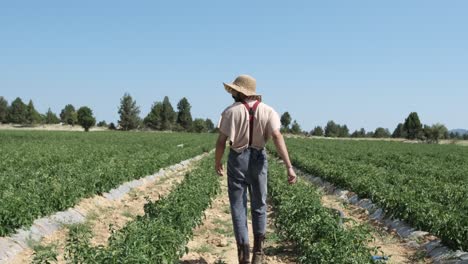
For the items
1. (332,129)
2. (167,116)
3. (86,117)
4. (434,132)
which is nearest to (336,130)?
(332,129)

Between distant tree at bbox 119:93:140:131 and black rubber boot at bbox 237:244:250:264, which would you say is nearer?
black rubber boot at bbox 237:244:250:264

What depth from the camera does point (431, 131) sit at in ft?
315

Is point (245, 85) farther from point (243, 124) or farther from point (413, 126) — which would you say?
point (413, 126)

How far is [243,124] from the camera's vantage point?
19.4 feet

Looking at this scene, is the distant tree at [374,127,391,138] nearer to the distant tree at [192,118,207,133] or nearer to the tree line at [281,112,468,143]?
the tree line at [281,112,468,143]

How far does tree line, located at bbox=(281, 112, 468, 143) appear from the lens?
9619 cm

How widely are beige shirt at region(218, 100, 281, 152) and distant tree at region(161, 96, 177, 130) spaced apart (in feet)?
363

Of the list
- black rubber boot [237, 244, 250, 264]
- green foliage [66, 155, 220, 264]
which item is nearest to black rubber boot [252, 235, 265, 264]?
black rubber boot [237, 244, 250, 264]

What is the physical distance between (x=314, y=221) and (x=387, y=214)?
13.5 feet

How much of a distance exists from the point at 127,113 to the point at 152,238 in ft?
366

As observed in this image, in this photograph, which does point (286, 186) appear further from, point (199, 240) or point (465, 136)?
point (465, 136)

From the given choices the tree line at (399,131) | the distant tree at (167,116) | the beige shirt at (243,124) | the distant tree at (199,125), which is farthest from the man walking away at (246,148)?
the distant tree at (167,116)

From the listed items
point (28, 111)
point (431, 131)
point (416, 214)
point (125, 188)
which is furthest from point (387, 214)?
point (28, 111)

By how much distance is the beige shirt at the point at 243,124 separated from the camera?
5.88 m
